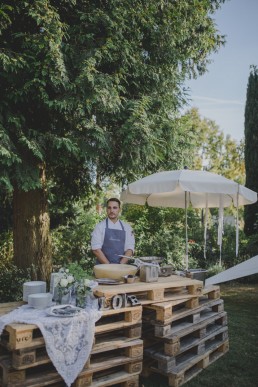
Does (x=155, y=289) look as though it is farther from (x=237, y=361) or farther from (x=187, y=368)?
(x=237, y=361)

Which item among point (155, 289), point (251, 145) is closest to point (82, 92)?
point (155, 289)

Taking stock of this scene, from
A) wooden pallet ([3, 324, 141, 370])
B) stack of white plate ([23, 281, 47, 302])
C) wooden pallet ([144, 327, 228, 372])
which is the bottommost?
wooden pallet ([144, 327, 228, 372])

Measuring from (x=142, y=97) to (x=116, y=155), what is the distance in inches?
53.5

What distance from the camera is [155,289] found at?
11.8 ft

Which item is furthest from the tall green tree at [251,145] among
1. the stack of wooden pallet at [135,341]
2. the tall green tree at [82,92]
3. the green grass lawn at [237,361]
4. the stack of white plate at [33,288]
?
the stack of white plate at [33,288]

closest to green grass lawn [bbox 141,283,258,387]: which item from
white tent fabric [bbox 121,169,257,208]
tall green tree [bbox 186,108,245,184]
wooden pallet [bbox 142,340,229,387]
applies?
wooden pallet [bbox 142,340,229,387]

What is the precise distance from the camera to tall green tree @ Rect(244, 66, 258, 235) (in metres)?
13.9

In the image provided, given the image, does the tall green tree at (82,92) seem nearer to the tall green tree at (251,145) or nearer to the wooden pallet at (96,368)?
the wooden pallet at (96,368)

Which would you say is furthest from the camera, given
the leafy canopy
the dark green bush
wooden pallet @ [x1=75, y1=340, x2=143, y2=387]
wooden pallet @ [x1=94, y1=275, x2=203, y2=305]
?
the dark green bush

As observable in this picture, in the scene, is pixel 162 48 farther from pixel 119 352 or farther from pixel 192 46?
pixel 119 352

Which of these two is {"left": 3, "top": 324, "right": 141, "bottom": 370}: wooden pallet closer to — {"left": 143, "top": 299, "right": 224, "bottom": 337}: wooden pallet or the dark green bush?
{"left": 143, "top": 299, "right": 224, "bottom": 337}: wooden pallet

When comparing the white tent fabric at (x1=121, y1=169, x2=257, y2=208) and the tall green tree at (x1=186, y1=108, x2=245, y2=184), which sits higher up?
the tall green tree at (x1=186, y1=108, x2=245, y2=184)

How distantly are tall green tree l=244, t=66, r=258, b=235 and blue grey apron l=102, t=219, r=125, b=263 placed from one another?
9752mm

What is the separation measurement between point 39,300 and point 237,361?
2.80 m
